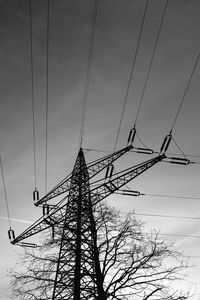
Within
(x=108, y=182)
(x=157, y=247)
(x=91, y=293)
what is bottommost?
(x=91, y=293)

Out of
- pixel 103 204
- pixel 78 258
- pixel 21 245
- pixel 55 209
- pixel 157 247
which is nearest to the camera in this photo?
pixel 78 258

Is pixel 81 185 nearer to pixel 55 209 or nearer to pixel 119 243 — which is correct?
pixel 55 209

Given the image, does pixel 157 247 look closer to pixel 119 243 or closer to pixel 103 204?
pixel 119 243

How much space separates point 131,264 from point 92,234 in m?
1.82

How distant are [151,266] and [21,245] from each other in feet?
19.5

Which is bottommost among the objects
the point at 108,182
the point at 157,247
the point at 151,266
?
the point at 151,266

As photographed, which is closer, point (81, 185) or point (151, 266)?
point (151, 266)

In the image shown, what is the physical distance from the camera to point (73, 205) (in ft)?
33.8

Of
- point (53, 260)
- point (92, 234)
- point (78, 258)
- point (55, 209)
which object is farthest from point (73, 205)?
point (78, 258)

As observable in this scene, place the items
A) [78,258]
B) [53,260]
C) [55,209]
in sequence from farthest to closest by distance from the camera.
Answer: [55,209] → [53,260] → [78,258]

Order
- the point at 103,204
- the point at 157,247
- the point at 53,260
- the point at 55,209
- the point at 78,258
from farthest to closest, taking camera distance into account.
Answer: the point at 103,204 → the point at 55,209 → the point at 157,247 → the point at 53,260 → the point at 78,258

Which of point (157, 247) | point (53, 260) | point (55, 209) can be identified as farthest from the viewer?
point (55, 209)

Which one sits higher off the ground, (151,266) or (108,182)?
(108,182)

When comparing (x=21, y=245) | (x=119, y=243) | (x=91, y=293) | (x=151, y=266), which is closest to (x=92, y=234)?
(x=119, y=243)
